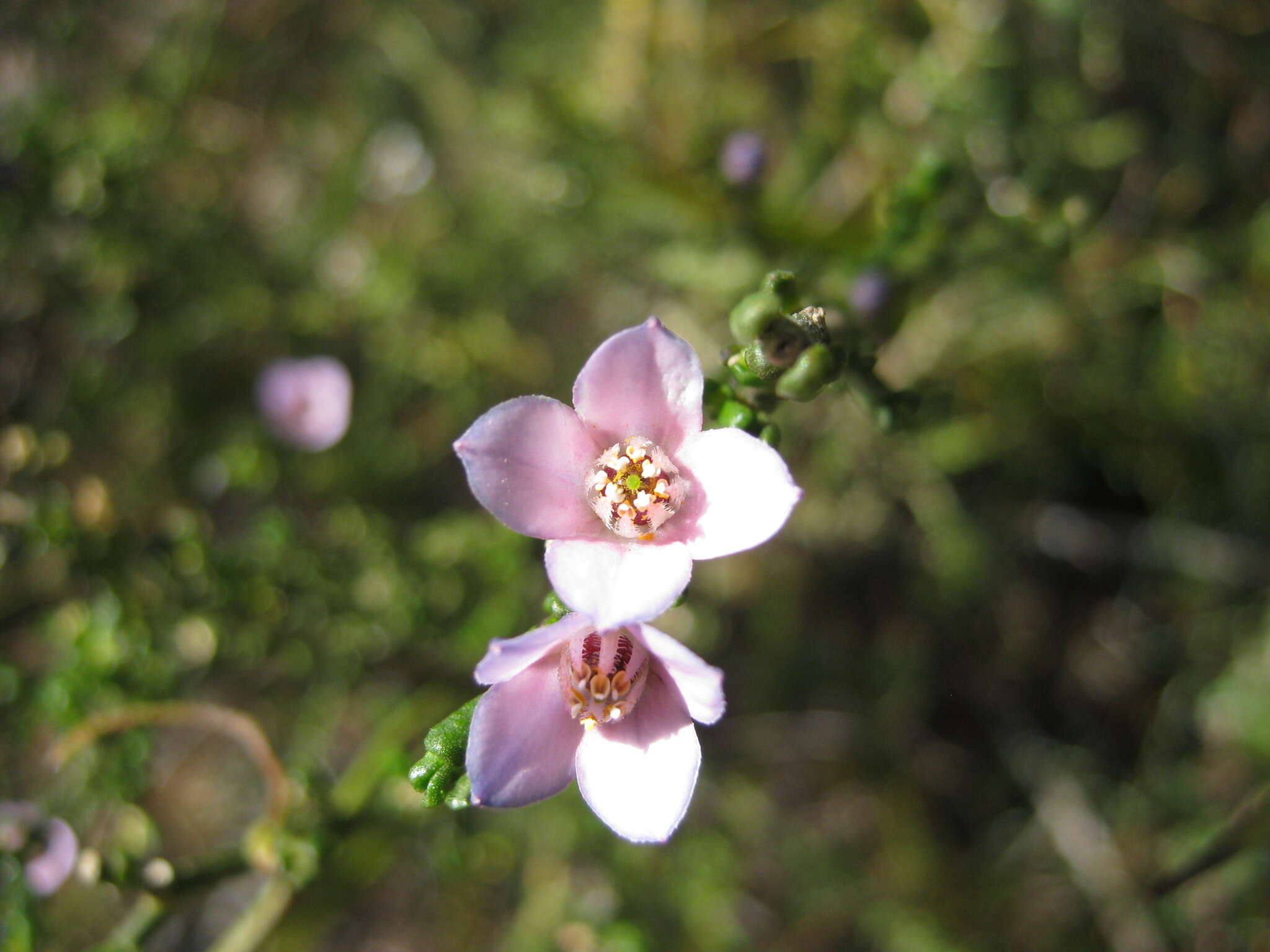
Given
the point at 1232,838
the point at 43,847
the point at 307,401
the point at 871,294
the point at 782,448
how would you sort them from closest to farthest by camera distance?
1. the point at 871,294
2. the point at 43,847
3. the point at 1232,838
4. the point at 782,448
5. the point at 307,401

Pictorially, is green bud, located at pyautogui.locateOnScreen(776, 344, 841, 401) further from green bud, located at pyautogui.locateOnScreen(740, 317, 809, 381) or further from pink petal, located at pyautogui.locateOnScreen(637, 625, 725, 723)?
pink petal, located at pyautogui.locateOnScreen(637, 625, 725, 723)

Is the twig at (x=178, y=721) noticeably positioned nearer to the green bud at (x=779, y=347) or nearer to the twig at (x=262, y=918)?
the twig at (x=262, y=918)

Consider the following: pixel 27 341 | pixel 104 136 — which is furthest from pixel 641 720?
pixel 27 341

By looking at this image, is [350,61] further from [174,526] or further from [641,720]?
[641,720]

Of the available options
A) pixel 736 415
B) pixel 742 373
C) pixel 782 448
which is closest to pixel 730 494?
pixel 736 415

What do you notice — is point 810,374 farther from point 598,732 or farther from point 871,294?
point 871,294

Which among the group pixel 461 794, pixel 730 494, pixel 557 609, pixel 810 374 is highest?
pixel 810 374
